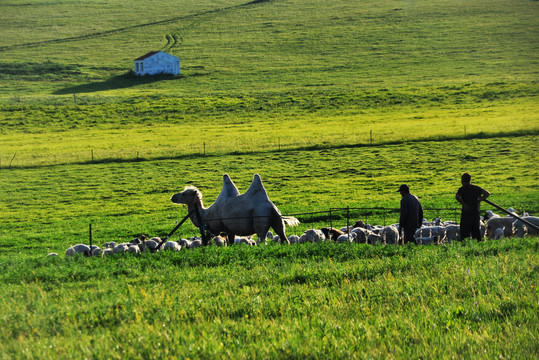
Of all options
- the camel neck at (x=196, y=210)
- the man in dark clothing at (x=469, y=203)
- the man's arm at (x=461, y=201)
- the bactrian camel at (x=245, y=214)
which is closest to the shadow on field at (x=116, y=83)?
the camel neck at (x=196, y=210)

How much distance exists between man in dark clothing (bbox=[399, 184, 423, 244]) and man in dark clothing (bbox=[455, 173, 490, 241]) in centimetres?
93

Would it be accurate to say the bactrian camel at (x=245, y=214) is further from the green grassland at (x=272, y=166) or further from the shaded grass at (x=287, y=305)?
the shaded grass at (x=287, y=305)

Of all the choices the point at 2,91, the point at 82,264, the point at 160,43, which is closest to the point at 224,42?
the point at 160,43

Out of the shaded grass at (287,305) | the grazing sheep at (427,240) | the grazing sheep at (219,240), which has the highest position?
the shaded grass at (287,305)

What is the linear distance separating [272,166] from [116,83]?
2379 inches

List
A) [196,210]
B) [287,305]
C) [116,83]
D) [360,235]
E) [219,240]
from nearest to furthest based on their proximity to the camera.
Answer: [287,305] < [360,235] < [196,210] < [219,240] < [116,83]

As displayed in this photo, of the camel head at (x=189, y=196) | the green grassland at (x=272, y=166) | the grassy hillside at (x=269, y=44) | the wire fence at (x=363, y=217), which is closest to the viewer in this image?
the green grassland at (x=272, y=166)

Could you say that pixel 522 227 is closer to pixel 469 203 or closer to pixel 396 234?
pixel 396 234

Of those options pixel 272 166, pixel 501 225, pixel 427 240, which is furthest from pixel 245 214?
pixel 272 166

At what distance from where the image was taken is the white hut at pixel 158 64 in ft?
327

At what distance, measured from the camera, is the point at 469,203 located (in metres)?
14.1

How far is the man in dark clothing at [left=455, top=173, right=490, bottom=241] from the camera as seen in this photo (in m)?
13.9

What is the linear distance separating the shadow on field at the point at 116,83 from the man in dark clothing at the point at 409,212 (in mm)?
80898

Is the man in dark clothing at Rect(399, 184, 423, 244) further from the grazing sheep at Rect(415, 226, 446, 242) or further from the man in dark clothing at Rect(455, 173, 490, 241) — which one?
the grazing sheep at Rect(415, 226, 446, 242)
